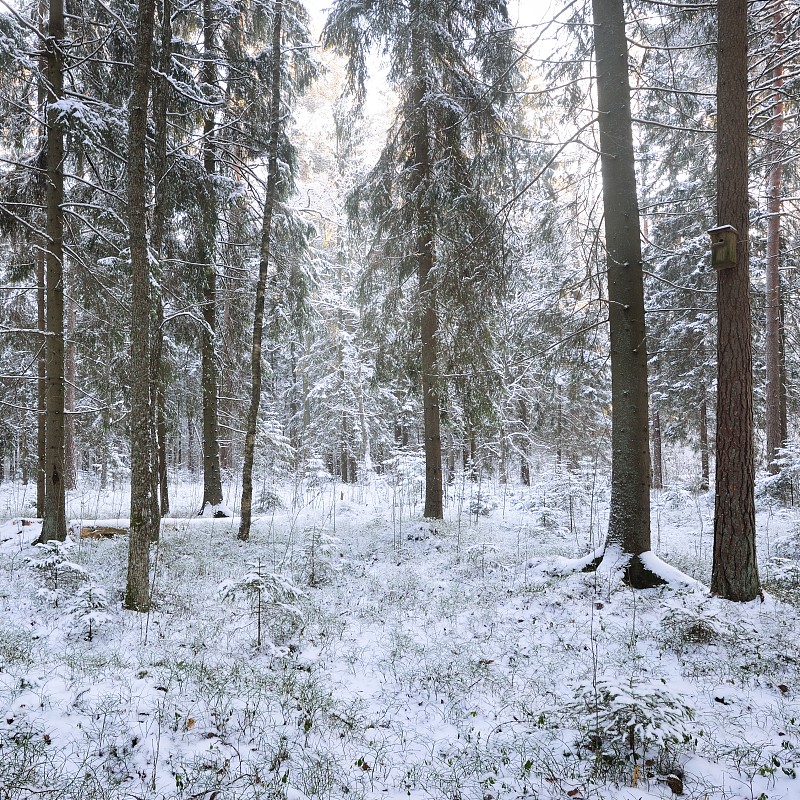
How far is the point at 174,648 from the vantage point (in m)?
4.52

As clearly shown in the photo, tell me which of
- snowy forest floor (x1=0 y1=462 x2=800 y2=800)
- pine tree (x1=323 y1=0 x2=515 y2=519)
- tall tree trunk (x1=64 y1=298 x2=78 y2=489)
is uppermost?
pine tree (x1=323 y1=0 x2=515 y2=519)

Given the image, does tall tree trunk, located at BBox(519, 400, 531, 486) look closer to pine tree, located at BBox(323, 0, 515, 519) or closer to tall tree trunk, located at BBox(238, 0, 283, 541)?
pine tree, located at BBox(323, 0, 515, 519)

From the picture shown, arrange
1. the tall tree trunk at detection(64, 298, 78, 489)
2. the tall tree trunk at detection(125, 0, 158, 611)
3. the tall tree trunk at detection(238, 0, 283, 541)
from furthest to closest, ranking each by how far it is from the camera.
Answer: the tall tree trunk at detection(64, 298, 78, 489)
the tall tree trunk at detection(238, 0, 283, 541)
the tall tree trunk at detection(125, 0, 158, 611)

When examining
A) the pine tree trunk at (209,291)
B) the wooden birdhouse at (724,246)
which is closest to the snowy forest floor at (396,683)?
the wooden birdhouse at (724,246)

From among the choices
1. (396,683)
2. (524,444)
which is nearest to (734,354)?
(396,683)

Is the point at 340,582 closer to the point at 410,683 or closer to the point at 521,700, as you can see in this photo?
the point at 410,683

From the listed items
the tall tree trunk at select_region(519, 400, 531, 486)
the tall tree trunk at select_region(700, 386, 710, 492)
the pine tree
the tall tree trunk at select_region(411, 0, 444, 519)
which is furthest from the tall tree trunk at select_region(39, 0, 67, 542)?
the tall tree trunk at select_region(700, 386, 710, 492)

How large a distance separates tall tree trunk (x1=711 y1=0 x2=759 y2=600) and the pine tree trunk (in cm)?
866

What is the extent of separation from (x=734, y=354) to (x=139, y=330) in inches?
269

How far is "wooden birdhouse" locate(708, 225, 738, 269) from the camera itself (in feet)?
16.2

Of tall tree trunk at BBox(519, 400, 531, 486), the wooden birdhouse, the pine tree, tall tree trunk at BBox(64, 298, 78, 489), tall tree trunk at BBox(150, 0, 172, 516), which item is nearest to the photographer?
the wooden birdhouse

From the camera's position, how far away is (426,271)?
34.0ft

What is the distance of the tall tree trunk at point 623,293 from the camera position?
601cm

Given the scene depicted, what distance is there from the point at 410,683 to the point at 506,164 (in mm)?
9566
